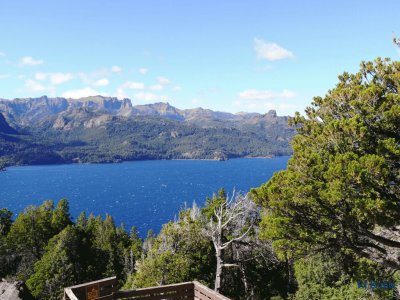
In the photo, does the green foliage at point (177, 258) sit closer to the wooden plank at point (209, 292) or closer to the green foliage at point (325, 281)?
the green foliage at point (325, 281)

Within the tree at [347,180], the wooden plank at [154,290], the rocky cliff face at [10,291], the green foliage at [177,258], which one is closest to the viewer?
the wooden plank at [154,290]

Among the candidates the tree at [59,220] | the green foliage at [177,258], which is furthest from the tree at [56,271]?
the green foliage at [177,258]

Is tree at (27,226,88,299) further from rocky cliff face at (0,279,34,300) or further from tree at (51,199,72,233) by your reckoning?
rocky cliff face at (0,279,34,300)

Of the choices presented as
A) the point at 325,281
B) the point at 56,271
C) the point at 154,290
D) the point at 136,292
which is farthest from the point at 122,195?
the point at 136,292

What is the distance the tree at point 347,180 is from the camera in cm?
900

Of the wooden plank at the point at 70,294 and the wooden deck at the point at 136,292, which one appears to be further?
the wooden deck at the point at 136,292

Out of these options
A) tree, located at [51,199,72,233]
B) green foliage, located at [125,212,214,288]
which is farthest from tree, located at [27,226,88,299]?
green foliage, located at [125,212,214,288]

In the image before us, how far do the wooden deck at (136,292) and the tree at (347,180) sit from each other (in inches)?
136

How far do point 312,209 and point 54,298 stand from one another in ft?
89.0

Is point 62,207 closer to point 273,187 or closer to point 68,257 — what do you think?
point 68,257

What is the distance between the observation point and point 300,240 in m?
10.9

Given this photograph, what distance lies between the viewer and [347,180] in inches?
349

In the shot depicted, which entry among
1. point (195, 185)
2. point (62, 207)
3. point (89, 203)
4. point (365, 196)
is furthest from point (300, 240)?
point (195, 185)

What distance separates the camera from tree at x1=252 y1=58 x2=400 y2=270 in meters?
9.00
